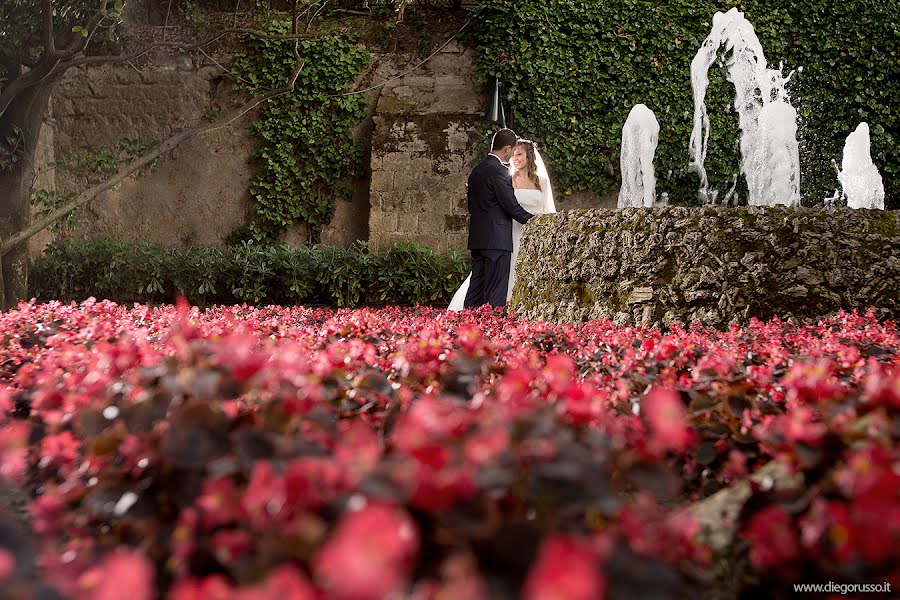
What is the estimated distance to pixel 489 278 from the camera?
7.29 metres

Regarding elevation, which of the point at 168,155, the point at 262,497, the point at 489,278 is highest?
the point at 168,155

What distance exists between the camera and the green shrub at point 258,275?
30.5ft

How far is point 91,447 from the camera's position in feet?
3.31

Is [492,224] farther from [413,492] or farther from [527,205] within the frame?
[413,492]

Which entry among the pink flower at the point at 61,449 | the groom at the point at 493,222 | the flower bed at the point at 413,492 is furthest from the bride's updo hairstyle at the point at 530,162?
the pink flower at the point at 61,449

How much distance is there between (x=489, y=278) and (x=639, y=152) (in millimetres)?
5124

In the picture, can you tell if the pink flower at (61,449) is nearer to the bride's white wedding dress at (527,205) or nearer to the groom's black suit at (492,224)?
the groom's black suit at (492,224)

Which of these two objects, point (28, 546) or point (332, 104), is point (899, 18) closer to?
point (332, 104)

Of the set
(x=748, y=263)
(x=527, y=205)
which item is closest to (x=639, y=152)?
(x=527, y=205)

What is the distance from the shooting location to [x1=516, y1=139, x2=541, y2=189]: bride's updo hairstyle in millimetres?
8617

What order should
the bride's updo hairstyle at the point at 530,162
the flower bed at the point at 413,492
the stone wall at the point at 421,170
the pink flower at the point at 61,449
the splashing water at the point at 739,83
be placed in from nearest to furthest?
the flower bed at the point at 413,492
the pink flower at the point at 61,449
the bride's updo hairstyle at the point at 530,162
the stone wall at the point at 421,170
the splashing water at the point at 739,83

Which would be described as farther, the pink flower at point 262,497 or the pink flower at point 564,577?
the pink flower at point 262,497

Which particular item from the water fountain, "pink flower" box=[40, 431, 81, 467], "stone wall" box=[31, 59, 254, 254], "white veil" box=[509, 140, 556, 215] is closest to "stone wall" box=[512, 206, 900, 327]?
the water fountain

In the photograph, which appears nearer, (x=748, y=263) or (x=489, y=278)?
(x=748, y=263)
